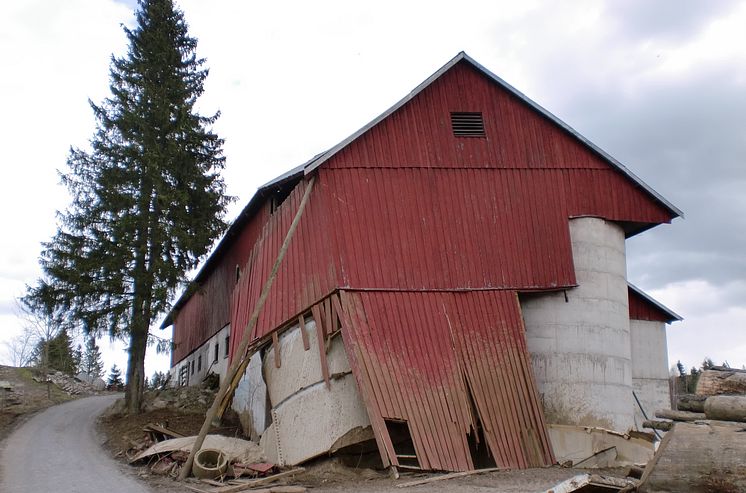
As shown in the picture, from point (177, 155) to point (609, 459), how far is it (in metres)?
17.6

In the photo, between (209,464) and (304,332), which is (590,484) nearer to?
(304,332)

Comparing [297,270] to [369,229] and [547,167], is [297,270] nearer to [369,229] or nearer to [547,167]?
[369,229]

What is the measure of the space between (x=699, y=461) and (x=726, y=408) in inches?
50.7

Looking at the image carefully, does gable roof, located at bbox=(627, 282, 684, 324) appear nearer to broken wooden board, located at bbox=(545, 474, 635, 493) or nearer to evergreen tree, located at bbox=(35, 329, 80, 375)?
broken wooden board, located at bbox=(545, 474, 635, 493)

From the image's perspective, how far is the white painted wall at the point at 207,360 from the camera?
27484 mm

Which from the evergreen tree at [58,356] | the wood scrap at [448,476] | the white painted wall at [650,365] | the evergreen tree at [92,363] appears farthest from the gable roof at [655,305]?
the evergreen tree at [92,363]

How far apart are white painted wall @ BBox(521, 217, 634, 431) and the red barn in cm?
4

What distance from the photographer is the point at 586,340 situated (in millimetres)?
17641

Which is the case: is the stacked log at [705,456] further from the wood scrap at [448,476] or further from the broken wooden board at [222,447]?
the broken wooden board at [222,447]

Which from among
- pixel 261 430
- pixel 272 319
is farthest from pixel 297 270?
pixel 261 430

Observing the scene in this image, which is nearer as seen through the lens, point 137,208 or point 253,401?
point 253,401

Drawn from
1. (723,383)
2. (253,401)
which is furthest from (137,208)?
(723,383)

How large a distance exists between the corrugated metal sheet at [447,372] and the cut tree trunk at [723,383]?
147 inches

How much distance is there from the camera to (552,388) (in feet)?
56.5
